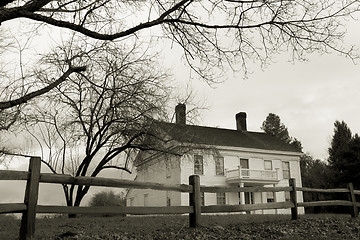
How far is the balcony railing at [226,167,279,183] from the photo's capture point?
3141 cm

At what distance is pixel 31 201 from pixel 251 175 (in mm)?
27621

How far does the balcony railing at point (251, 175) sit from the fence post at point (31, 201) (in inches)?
1023

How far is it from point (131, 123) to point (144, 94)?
176cm

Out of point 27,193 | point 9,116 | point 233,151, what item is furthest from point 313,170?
point 27,193

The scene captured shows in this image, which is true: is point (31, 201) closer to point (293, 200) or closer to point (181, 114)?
point (293, 200)

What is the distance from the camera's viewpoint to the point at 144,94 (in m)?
16.3

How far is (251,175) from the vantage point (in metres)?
32.4

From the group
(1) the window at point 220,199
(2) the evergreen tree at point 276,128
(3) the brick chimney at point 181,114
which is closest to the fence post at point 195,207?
(3) the brick chimney at point 181,114

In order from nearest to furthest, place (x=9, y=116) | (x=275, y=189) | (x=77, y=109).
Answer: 1. (x=275, y=189)
2. (x=9, y=116)
3. (x=77, y=109)

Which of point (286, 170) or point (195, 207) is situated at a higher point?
point (286, 170)

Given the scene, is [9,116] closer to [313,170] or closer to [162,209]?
[162,209]

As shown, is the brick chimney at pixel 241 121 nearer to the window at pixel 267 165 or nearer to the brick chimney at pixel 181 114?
the window at pixel 267 165

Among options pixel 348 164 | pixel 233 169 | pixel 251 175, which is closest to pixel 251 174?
pixel 251 175

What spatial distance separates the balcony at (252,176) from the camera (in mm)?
31438
